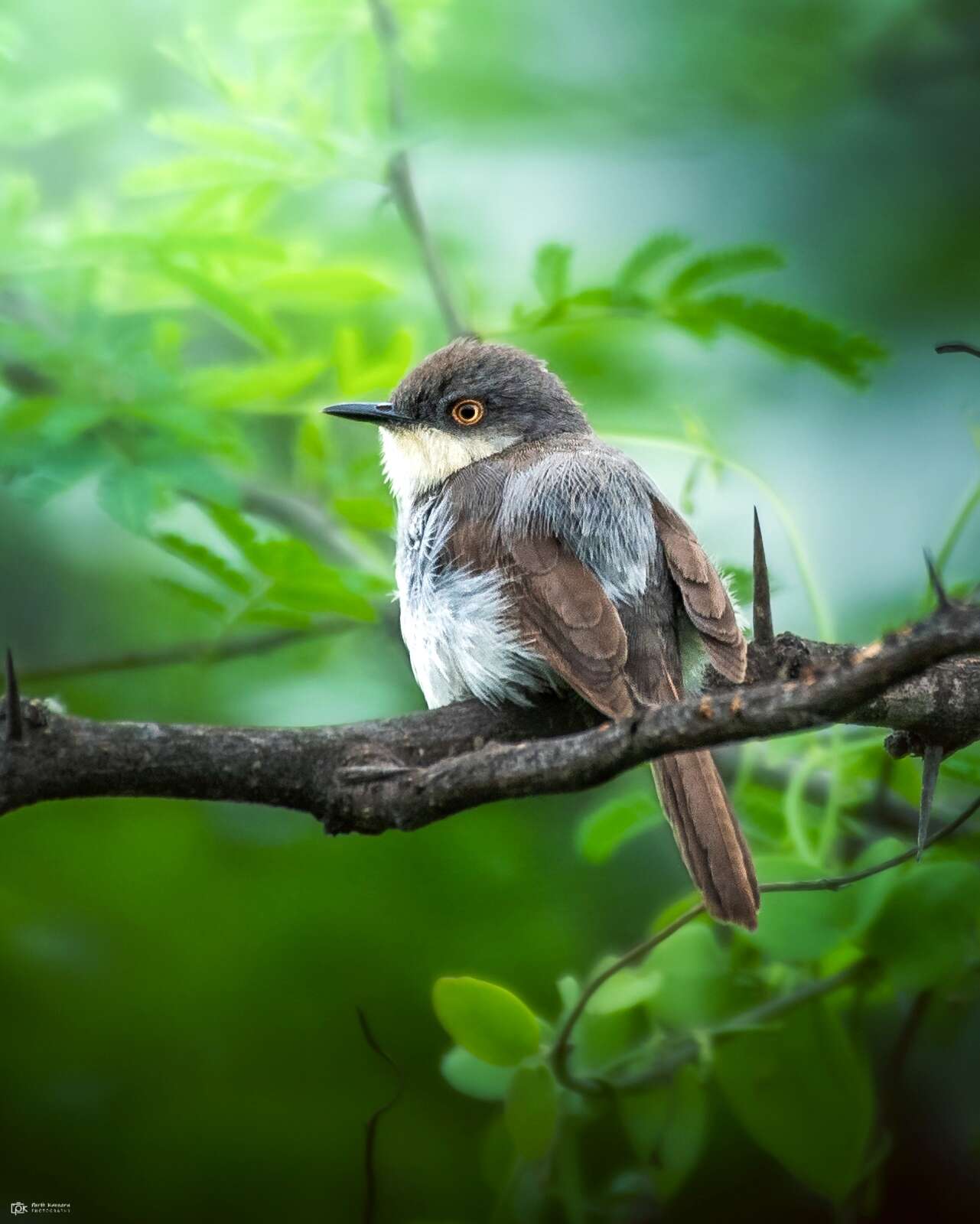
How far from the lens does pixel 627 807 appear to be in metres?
2.87

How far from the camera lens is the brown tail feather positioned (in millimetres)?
2180

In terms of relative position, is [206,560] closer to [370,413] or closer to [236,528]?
[236,528]

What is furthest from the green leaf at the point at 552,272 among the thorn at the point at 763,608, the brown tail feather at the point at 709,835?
the thorn at the point at 763,608

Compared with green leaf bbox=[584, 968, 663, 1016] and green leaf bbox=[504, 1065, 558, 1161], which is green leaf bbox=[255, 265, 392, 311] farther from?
green leaf bbox=[504, 1065, 558, 1161]

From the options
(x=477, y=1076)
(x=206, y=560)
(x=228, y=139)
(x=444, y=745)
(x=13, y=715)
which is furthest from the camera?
(x=228, y=139)

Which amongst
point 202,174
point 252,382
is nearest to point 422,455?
point 252,382

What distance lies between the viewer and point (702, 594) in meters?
2.62

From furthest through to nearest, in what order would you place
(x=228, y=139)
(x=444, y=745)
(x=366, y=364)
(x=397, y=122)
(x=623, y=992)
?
1. (x=366, y=364)
2. (x=397, y=122)
3. (x=228, y=139)
4. (x=623, y=992)
5. (x=444, y=745)

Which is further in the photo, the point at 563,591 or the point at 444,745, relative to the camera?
the point at 563,591

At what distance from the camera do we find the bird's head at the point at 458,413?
3344 millimetres

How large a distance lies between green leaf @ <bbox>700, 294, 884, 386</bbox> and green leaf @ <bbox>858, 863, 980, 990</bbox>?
1085 millimetres

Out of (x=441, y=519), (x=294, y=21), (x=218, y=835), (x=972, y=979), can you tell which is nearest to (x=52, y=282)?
(x=294, y=21)

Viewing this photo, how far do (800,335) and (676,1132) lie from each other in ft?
5.42

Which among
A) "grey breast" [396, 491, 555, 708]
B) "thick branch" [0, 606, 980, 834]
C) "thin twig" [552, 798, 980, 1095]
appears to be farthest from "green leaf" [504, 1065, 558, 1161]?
"grey breast" [396, 491, 555, 708]
